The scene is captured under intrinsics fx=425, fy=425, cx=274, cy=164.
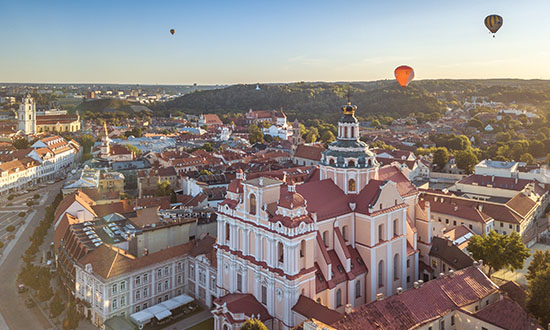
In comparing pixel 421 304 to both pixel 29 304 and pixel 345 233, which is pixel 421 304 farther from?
pixel 29 304

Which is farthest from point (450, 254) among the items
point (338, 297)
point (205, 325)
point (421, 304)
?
point (205, 325)

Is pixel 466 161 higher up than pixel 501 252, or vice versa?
pixel 466 161

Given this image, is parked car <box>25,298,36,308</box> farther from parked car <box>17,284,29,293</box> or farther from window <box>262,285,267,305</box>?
window <box>262,285,267,305</box>

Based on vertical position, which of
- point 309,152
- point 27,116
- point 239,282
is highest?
point 27,116

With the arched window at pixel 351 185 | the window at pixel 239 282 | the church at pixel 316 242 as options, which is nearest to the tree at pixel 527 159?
the church at pixel 316 242

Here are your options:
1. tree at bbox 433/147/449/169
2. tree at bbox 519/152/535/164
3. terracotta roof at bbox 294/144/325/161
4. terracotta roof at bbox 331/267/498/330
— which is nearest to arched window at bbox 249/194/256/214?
terracotta roof at bbox 331/267/498/330

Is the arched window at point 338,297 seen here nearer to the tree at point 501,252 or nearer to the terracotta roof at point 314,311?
the terracotta roof at point 314,311
